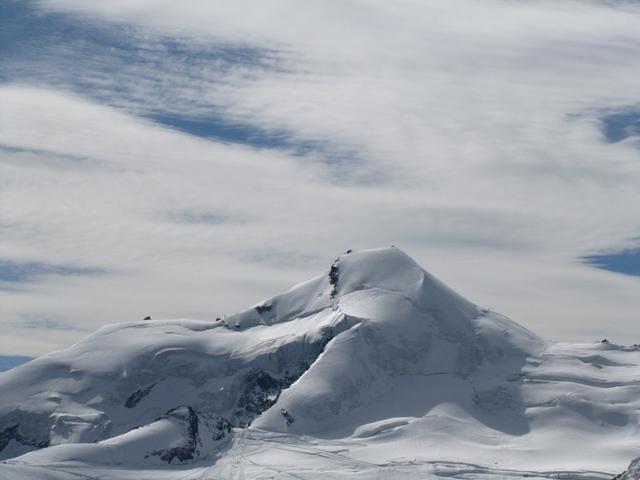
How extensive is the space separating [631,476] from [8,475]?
92926mm

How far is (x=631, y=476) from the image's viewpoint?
18412 cm

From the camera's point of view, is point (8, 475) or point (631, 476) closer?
point (631, 476)

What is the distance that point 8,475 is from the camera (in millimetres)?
199875

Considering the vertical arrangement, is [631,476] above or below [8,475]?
above
